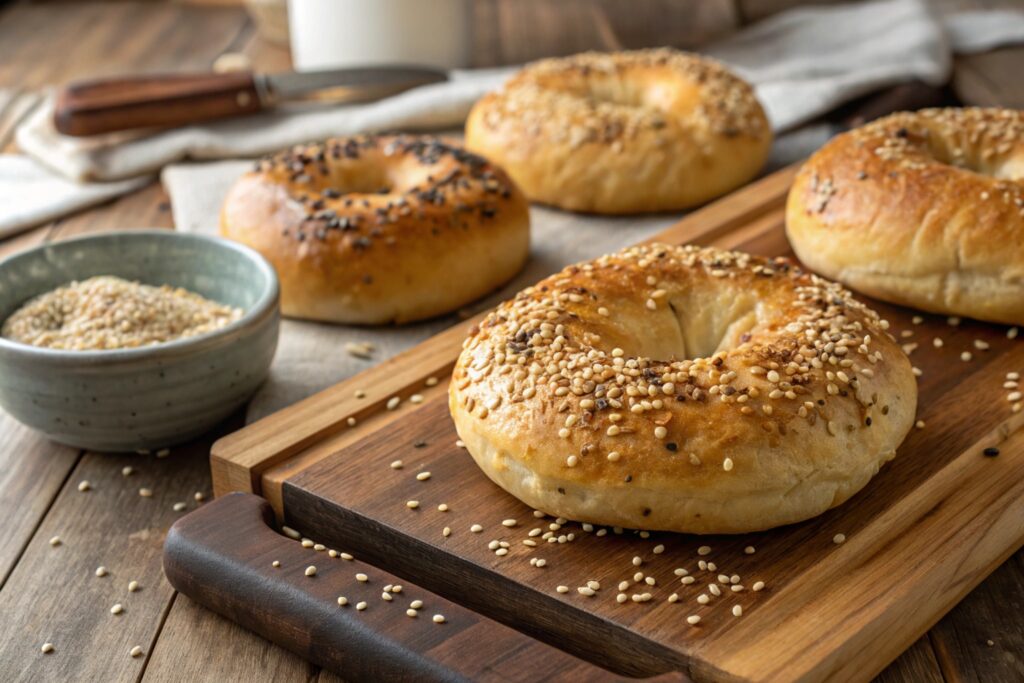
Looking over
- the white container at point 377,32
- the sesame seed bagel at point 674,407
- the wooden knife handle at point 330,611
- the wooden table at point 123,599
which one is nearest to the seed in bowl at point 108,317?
the wooden table at point 123,599

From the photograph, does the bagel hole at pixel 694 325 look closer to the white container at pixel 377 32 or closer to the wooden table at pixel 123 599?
the wooden table at pixel 123 599

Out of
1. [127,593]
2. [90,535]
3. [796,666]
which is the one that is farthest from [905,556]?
[90,535]

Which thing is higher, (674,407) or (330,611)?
(674,407)

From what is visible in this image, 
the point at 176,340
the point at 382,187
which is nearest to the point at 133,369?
the point at 176,340

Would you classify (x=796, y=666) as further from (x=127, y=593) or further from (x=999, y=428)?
(x=127, y=593)

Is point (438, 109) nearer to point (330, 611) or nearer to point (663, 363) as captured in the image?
point (663, 363)

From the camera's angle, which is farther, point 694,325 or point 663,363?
point 694,325

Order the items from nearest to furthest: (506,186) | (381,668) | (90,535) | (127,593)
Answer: (381,668) < (127,593) < (90,535) < (506,186)
